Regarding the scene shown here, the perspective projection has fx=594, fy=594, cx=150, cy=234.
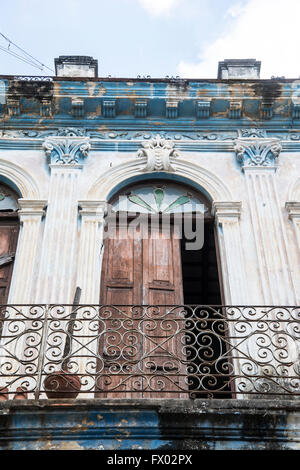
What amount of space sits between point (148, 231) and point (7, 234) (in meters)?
1.90

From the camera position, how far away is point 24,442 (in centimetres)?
488

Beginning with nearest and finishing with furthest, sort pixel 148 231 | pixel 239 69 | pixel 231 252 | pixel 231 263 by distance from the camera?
pixel 231 263
pixel 231 252
pixel 148 231
pixel 239 69

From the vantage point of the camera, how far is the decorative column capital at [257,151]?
850 cm

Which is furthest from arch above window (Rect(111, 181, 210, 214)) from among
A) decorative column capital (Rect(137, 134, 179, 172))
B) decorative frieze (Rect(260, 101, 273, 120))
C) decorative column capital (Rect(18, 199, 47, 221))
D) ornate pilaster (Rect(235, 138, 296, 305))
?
decorative frieze (Rect(260, 101, 273, 120))

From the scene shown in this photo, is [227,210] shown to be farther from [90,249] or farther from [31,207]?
[31,207]

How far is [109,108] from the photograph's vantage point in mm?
9023

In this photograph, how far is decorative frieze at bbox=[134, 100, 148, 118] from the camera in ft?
29.5

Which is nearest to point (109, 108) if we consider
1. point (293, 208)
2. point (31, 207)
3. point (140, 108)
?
point (140, 108)

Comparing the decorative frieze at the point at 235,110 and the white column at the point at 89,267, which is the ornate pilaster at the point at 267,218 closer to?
the decorative frieze at the point at 235,110

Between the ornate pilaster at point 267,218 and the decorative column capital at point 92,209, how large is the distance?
2.00 m

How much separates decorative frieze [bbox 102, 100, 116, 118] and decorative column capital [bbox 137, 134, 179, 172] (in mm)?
755

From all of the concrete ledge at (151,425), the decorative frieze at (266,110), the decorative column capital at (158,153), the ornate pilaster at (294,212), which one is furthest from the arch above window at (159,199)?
the concrete ledge at (151,425)

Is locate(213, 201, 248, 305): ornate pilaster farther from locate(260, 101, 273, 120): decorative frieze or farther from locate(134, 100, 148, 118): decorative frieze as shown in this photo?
locate(134, 100, 148, 118): decorative frieze

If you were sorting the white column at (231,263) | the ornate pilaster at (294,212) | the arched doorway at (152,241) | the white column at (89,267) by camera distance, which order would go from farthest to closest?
the ornate pilaster at (294,212)
the arched doorway at (152,241)
the white column at (231,263)
the white column at (89,267)
